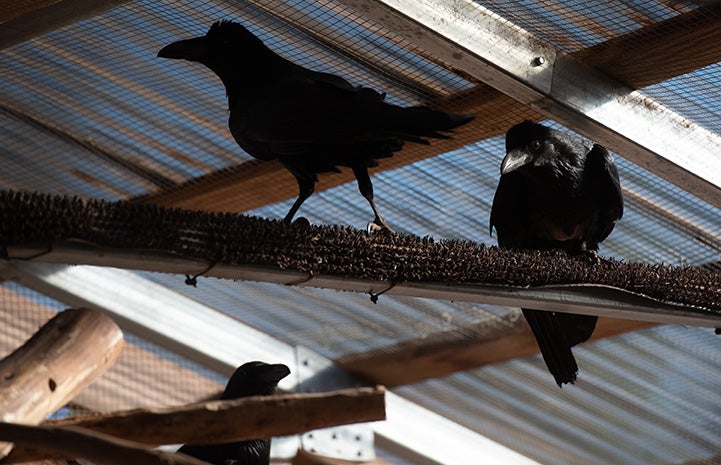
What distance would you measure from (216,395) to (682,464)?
232cm

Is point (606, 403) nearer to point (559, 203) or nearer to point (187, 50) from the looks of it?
point (559, 203)

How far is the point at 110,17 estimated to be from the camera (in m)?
3.96

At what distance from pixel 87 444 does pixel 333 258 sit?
29.9 inches

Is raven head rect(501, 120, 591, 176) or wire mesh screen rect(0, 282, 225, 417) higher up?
raven head rect(501, 120, 591, 176)

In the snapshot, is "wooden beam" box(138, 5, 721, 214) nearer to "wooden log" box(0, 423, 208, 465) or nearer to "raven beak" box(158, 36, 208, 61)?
"raven beak" box(158, 36, 208, 61)

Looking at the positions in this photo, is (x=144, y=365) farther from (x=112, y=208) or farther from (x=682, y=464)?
(x=112, y=208)

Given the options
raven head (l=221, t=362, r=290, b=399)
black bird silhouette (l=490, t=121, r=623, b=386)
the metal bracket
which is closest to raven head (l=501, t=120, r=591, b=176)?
black bird silhouette (l=490, t=121, r=623, b=386)

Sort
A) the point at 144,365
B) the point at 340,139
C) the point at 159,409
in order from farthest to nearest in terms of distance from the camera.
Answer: the point at 144,365 < the point at 340,139 < the point at 159,409

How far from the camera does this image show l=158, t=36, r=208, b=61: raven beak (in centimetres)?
353

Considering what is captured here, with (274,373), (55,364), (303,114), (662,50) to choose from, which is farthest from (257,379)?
(662,50)

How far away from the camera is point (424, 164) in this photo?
4.55 metres

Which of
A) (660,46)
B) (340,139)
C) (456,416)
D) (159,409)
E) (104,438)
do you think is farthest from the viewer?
(456,416)

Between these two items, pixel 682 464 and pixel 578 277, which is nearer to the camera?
pixel 578 277

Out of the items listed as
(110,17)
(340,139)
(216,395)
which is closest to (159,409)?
(340,139)
